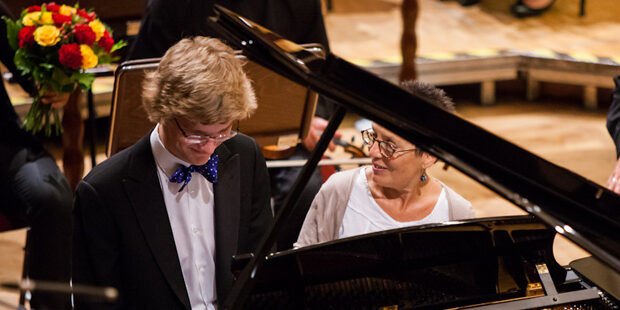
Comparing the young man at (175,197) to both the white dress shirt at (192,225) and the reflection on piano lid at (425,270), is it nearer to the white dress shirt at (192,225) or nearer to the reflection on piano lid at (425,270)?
the white dress shirt at (192,225)

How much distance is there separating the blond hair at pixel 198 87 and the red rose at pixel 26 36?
4.32ft

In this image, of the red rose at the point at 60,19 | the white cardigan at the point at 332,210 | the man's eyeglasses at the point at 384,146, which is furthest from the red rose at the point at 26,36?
the man's eyeglasses at the point at 384,146

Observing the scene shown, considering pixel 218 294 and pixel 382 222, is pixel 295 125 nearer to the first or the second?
pixel 382 222

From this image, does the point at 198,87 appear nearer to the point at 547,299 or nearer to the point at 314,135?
the point at 547,299

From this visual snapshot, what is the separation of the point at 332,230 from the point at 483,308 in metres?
0.73

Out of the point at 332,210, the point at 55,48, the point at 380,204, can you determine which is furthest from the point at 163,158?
the point at 55,48

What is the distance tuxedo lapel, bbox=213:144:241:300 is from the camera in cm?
229

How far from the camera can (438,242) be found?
215 cm

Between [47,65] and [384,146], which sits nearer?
[384,146]

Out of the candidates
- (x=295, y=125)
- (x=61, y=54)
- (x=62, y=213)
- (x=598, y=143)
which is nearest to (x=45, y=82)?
(x=61, y=54)

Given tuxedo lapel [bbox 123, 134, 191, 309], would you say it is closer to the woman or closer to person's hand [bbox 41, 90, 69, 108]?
the woman

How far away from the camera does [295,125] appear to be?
3297mm

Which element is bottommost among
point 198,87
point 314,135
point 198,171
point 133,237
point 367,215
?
point 314,135

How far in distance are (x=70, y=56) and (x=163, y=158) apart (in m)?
1.27
